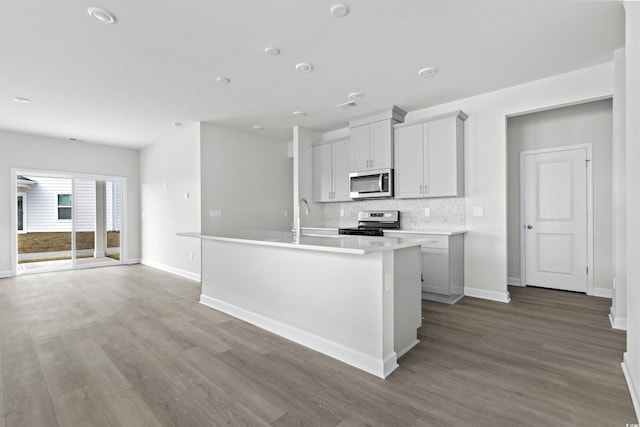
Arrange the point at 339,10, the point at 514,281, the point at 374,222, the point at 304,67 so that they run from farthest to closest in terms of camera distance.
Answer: the point at 374,222
the point at 514,281
the point at 304,67
the point at 339,10

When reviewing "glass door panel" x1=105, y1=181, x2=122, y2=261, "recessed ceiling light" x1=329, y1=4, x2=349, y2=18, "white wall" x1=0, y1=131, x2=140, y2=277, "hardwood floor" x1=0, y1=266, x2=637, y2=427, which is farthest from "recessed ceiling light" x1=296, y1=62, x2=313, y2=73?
"glass door panel" x1=105, y1=181, x2=122, y2=261

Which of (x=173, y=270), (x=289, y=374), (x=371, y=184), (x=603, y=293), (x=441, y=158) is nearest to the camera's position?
(x=289, y=374)

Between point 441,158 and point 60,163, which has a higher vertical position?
point 60,163

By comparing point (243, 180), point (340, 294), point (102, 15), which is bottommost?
point (340, 294)

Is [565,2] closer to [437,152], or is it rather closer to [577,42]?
[577,42]

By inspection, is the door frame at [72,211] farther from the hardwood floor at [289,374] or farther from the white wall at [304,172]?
the white wall at [304,172]

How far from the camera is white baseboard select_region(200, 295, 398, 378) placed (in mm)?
2053

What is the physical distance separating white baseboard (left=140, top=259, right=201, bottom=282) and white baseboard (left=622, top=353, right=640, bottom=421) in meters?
5.01

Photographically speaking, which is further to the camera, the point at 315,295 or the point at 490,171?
the point at 490,171

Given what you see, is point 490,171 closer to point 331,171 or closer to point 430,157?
point 430,157

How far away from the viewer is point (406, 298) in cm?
236

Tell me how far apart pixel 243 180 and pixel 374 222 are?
2.54 meters

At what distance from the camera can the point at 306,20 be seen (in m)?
2.38

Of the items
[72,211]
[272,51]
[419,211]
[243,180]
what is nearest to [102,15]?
[272,51]
